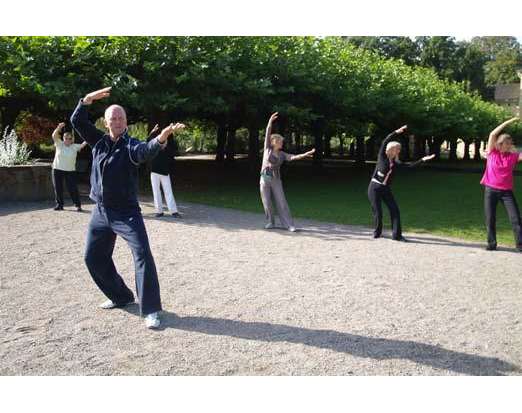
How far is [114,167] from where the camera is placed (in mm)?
4867

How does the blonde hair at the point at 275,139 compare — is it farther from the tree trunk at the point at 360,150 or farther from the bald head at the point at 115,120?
the tree trunk at the point at 360,150

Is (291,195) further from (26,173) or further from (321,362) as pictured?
(321,362)

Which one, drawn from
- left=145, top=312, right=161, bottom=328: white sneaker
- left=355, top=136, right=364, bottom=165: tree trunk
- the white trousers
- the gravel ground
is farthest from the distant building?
left=145, top=312, right=161, bottom=328: white sneaker

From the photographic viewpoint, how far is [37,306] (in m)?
5.46

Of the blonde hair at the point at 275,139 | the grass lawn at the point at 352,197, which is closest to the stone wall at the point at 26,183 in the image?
the grass lawn at the point at 352,197

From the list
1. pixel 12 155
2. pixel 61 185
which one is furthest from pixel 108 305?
pixel 12 155

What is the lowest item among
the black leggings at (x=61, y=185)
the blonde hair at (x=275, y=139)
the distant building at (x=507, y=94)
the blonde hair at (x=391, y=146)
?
the black leggings at (x=61, y=185)

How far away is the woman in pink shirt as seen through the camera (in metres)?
8.60

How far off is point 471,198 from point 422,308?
11.6m

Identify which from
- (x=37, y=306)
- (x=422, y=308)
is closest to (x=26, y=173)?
(x=37, y=306)

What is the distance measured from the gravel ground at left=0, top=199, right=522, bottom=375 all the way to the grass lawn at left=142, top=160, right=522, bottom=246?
1.94 m

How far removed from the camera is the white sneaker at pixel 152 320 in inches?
190

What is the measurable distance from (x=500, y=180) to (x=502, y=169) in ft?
0.64

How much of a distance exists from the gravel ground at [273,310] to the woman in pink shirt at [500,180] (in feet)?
1.51
